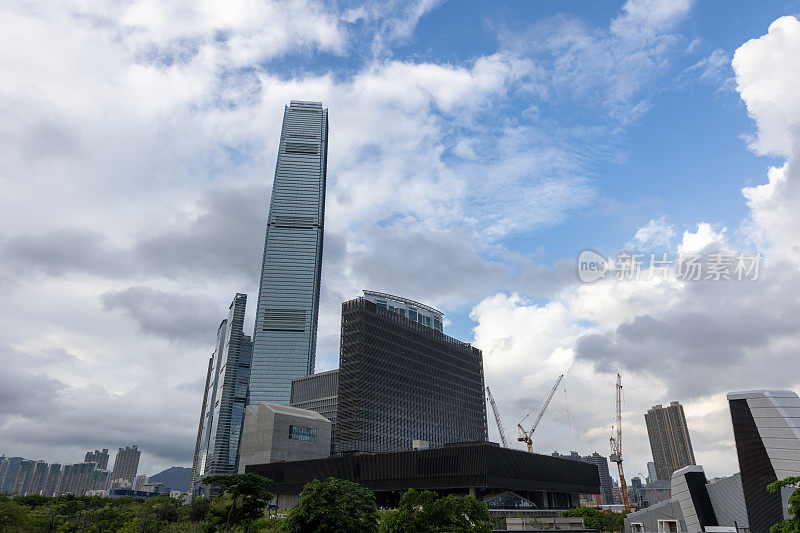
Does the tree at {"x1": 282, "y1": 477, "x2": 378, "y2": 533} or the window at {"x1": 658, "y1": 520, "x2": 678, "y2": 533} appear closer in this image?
the tree at {"x1": 282, "y1": 477, "x2": 378, "y2": 533}

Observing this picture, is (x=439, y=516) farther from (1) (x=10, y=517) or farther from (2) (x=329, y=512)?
(1) (x=10, y=517)

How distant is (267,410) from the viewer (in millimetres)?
167375

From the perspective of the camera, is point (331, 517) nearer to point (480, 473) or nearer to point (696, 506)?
point (696, 506)

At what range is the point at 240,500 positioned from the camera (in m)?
68.4

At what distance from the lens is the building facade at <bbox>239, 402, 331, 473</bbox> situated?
164 metres

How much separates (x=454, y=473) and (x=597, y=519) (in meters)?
34.1

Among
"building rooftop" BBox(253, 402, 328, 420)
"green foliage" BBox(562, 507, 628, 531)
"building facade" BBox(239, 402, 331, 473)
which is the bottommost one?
"green foliage" BBox(562, 507, 628, 531)

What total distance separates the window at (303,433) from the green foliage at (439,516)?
419ft

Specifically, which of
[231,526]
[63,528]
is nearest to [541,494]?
[231,526]

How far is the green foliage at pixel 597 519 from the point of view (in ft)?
362

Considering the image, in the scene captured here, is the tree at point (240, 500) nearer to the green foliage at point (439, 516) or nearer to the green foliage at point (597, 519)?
the green foliage at point (439, 516)

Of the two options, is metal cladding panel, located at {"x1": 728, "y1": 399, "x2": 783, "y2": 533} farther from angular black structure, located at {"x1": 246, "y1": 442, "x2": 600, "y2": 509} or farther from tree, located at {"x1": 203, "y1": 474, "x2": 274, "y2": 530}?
angular black structure, located at {"x1": 246, "y1": 442, "x2": 600, "y2": 509}

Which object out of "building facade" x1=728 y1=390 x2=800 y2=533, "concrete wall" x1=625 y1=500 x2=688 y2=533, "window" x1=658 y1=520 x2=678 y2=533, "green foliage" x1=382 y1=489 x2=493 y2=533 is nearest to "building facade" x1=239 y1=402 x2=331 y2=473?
"concrete wall" x1=625 y1=500 x2=688 y2=533

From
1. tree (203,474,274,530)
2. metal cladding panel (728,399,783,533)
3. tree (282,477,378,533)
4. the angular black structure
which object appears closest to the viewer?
tree (282,477,378,533)
